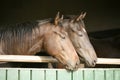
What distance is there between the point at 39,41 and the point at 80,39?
0.27m

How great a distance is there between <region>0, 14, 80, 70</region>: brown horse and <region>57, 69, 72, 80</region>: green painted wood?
0.03 metres

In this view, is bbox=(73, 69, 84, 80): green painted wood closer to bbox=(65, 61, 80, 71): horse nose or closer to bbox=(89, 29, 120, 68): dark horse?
bbox=(65, 61, 80, 71): horse nose

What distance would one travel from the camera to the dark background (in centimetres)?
395

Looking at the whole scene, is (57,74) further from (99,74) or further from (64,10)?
(64,10)

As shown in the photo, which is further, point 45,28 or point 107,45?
point 107,45

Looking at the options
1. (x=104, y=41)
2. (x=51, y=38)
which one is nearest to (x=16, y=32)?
(x=51, y=38)

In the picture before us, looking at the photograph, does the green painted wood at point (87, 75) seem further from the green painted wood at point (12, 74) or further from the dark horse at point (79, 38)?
the green painted wood at point (12, 74)

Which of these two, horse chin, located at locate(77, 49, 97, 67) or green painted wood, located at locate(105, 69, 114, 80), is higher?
horse chin, located at locate(77, 49, 97, 67)

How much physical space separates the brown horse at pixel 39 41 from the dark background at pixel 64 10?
1.59m

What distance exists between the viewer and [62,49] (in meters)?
2.19

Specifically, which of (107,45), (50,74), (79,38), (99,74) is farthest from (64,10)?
(50,74)

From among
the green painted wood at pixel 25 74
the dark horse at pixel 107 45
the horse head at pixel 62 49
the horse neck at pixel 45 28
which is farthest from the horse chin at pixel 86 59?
the dark horse at pixel 107 45

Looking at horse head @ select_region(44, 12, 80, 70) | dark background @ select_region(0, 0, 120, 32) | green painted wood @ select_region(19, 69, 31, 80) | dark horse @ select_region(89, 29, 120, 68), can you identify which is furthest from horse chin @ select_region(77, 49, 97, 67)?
dark background @ select_region(0, 0, 120, 32)

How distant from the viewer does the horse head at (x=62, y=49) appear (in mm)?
2189
